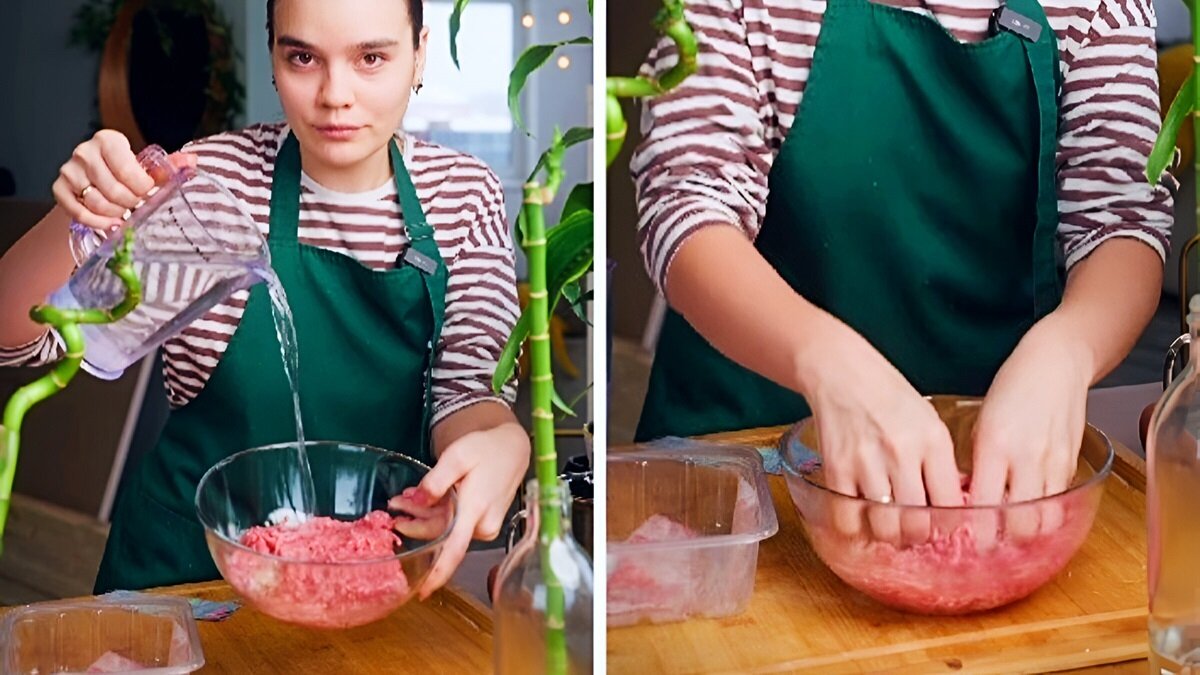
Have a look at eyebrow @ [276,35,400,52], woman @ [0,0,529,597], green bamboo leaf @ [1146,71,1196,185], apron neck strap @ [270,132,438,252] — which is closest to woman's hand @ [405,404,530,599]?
woman @ [0,0,529,597]

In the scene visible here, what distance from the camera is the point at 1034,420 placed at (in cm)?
132

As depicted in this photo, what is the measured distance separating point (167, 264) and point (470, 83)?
0.29m

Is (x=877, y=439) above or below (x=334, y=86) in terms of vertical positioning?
below

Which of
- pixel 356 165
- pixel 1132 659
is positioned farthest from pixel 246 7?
pixel 1132 659

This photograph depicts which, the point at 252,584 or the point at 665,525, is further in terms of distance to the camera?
the point at 665,525

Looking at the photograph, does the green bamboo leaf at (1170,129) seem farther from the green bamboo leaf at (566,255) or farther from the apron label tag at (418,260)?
the apron label tag at (418,260)

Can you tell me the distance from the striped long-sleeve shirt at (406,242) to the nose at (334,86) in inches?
1.8

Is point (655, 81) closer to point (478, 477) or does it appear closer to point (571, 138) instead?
point (571, 138)

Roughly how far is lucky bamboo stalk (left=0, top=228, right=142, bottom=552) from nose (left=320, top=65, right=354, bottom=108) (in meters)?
0.19

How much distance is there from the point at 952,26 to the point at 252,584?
724 millimetres

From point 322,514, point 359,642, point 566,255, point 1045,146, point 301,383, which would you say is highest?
point 1045,146

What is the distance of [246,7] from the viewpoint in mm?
1287

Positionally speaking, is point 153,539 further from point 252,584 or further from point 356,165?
point 356,165

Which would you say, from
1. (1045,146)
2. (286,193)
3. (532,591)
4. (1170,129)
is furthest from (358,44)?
(1170,129)
